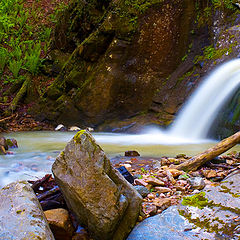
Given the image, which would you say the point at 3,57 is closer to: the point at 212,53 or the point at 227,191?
the point at 212,53

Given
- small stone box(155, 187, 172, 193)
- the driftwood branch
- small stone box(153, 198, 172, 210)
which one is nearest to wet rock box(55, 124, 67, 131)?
the driftwood branch

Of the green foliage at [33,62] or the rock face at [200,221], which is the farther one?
the green foliage at [33,62]

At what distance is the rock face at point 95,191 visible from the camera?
1.45 metres

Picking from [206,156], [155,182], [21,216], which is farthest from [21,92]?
[21,216]

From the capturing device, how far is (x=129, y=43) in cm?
763

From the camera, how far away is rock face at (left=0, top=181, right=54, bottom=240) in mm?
1149

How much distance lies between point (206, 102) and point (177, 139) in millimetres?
1189

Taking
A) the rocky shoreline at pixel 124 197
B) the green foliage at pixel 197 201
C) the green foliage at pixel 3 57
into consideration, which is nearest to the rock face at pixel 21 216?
the rocky shoreline at pixel 124 197

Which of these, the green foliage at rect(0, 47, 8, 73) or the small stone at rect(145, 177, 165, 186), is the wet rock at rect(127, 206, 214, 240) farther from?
the green foliage at rect(0, 47, 8, 73)

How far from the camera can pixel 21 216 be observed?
1.28m

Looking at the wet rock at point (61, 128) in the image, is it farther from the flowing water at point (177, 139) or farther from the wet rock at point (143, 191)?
the wet rock at point (143, 191)

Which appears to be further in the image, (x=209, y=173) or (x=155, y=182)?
A: (x=209, y=173)

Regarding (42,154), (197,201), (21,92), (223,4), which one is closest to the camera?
(197,201)

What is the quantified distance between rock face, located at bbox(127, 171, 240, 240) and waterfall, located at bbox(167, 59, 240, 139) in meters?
4.16
